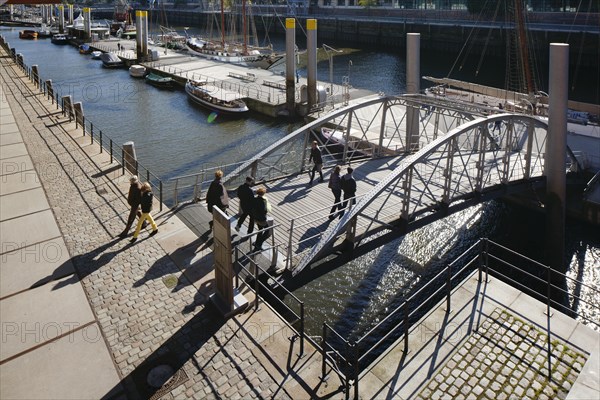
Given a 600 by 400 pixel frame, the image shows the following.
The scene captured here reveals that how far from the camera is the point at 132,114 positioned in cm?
4169

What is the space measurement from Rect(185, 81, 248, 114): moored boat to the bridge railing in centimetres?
2406

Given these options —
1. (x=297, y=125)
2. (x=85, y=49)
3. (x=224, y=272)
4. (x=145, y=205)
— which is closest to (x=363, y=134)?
(x=145, y=205)

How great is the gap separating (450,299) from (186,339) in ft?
19.5

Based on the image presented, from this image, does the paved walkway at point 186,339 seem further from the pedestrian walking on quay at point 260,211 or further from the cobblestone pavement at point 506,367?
the pedestrian walking on quay at point 260,211

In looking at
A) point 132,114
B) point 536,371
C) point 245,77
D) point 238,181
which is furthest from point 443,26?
point 536,371

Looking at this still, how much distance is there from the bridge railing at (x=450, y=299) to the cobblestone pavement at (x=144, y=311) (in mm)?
1770

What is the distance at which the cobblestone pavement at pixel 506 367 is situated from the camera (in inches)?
368

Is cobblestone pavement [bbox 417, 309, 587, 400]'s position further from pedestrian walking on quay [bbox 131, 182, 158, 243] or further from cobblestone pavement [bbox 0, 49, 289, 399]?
pedestrian walking on quay [bbox 131, 182, 158, 243]

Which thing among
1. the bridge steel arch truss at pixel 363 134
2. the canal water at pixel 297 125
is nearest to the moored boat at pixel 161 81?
the canal water at pixel 297 125

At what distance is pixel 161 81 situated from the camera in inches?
2008

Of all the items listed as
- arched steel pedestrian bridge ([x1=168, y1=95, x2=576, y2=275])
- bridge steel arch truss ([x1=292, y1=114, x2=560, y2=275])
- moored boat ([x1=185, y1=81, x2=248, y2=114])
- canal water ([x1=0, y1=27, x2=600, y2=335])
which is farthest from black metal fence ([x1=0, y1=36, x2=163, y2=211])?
Result: moored boat ([x1=185, y1=81, x2=248, y2=114])

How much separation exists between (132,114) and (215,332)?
34.9 m

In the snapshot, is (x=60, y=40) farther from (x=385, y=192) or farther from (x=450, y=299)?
(x=450, y=299)

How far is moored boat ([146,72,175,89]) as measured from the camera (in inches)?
2002
